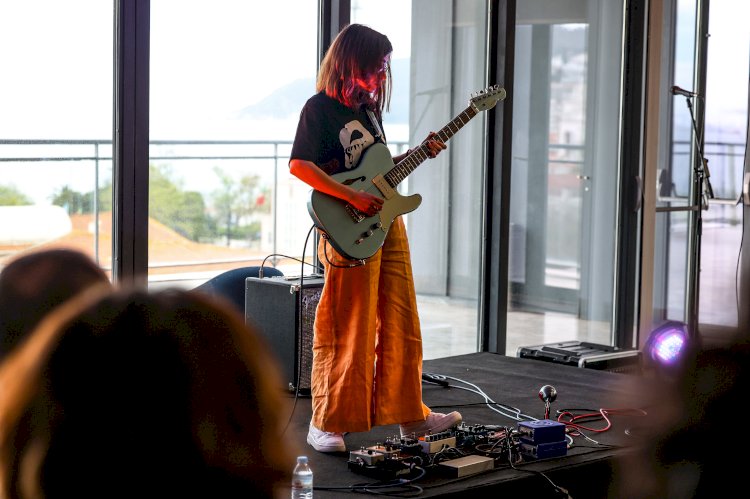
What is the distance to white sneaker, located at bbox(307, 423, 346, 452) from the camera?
10.7ft

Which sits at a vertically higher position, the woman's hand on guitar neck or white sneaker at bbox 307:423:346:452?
the woman's hand on guitar neck

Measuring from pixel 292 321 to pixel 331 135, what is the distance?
109cm

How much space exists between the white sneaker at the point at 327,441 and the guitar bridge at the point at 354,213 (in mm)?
681

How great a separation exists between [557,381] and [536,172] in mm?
1425

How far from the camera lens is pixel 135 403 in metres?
0.70

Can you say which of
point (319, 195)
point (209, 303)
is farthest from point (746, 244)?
point (209, 303)

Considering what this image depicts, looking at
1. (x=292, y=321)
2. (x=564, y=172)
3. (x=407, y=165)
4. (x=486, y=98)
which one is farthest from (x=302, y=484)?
(x=564, y=172)

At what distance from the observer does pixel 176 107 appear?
4008 millimetres

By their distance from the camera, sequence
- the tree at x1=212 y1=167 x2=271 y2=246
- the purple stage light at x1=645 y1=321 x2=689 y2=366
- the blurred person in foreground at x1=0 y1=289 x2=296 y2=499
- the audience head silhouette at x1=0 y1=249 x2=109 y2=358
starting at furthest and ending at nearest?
1. the purple stage light at x1=645 y1=321 x2=689 y2=366
2. the tree at x1=212 y1=167 x2=271 y2=246
3. the audience head silhouette at x1=0 y1=249 x2=109 y2=358
4. the blurred person in foreground at x1=0 y1=289 x2=296 y2=499

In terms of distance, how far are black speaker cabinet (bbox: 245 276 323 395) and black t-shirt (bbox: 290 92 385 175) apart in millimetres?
915

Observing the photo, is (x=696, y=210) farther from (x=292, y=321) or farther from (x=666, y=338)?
(x=292, y=321)

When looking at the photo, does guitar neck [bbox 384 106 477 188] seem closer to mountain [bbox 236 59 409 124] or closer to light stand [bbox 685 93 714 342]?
mountain [bbox 236 59 409 124]

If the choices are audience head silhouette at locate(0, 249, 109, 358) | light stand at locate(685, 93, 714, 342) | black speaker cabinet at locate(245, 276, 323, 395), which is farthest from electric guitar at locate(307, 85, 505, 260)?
light stand at locate(685, 93, 714, 342)

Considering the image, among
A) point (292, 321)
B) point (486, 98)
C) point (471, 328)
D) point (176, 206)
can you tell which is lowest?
point (471, 328)
